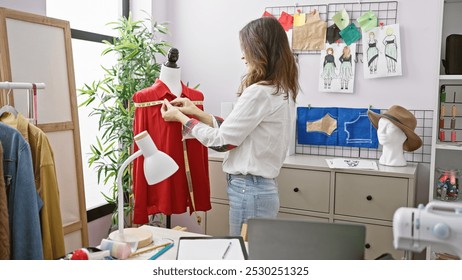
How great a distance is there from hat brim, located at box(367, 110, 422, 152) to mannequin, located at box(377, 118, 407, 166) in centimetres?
3

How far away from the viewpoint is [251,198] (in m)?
1.97

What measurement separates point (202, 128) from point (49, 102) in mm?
879

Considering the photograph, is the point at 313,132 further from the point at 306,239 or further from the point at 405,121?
the point at 306,239

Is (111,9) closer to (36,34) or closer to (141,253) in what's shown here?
(36,34)

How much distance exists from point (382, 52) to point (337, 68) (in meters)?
0.31

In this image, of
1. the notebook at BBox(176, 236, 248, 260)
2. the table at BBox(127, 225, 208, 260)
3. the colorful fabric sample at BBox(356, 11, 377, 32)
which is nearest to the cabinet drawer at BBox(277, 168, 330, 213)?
the colorful fabric sample at BBox(356, 11, 377, 32)

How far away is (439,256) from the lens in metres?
2.54

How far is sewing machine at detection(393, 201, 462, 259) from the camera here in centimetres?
88

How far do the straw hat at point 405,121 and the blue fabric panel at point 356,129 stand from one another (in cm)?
26

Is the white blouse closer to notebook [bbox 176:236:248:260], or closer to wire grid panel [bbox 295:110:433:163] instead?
notebook [bbox 176:236:248:260]

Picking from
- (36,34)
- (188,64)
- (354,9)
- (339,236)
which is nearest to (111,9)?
(188,64)

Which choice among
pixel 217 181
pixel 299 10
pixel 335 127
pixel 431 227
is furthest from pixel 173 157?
pixel 431 227

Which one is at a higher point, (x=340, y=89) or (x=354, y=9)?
(x=354, y=9)

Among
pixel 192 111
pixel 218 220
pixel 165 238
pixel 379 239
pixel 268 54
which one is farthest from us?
pixel 218 220
